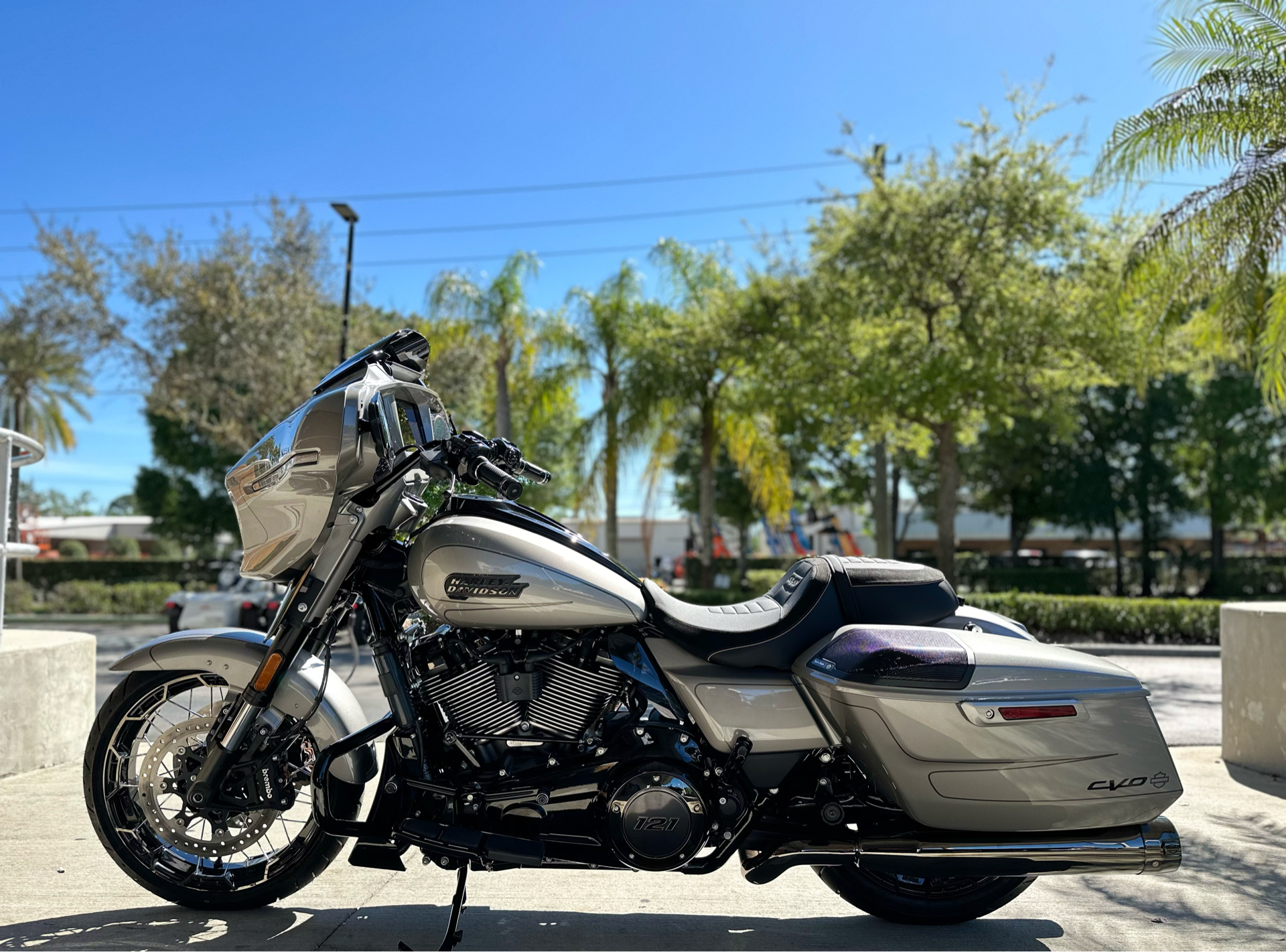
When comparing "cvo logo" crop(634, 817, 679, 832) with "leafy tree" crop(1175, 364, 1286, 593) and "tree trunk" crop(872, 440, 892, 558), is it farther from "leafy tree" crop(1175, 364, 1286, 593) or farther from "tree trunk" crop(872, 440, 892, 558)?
"leafy tree" crop(1175, 364, 1286, 593)

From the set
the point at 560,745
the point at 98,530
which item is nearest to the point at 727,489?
the point at 560,745

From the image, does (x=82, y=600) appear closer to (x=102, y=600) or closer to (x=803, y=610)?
(x=102, y=600)

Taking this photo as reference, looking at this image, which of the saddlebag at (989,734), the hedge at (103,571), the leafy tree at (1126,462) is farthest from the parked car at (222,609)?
the leafy tree at (1126,462)

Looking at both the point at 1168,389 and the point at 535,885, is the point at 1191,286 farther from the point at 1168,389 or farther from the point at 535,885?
the point at 1168,389

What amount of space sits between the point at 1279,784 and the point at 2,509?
7.26 meters

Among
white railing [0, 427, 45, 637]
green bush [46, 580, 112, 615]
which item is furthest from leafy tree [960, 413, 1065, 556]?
white railing [0, 427, 45, 637]

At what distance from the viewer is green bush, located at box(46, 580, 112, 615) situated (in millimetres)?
21766

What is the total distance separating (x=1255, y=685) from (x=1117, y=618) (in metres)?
9.95

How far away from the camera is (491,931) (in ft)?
10.6

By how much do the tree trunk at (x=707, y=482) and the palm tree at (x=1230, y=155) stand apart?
36.7 ft

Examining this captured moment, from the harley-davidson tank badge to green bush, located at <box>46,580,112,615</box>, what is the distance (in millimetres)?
22271

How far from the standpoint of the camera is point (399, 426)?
3.31 meters

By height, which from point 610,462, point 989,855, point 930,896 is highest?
point 610,462

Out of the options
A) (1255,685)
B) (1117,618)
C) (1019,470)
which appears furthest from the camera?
(1019,470)
